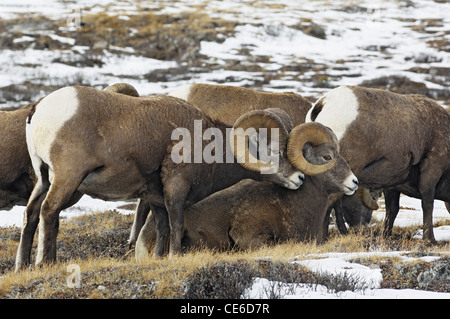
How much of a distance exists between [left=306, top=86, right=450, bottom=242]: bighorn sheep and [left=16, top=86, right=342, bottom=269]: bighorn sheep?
0.76m

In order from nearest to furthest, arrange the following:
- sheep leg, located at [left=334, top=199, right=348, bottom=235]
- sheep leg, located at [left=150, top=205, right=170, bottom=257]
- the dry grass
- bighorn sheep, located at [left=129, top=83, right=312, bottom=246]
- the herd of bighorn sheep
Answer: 1. the dry grass
2. the herd of bighorn sheep
3. sheep leg, located at [left=150, top=205, right=170, bottom=257]
4. sheep leg, located at [left=334, top=199, right=348, bottom=235]
5. bighorn sheep, located at [left=129, top=83, right=312, bottom=246]

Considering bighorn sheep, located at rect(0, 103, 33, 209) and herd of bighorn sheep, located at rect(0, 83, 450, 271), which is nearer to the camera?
herd of bighorn sheep, located at rect(0, 83, 450, 271)

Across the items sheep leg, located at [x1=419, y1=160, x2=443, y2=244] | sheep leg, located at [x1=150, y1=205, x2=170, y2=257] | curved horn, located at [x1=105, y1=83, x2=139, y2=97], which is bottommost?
sheep leg, located at [x1=150, y1=205, x2=170, y2=257]

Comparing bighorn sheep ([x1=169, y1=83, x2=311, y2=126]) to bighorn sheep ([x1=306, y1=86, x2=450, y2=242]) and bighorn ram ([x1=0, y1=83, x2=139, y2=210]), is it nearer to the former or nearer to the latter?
bighorn sheep ([x1=306, y1=86, x2=450, y2=242])

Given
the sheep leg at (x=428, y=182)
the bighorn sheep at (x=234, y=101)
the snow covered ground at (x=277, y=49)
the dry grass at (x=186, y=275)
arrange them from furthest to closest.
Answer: the snow covered ground at (x=277, y=49) → the bighorn sheep at (x=234, y=101) → the sheep leg at (x=428, y=182) → the dry grass at (x=186, y=275)

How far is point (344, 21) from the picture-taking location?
6250 cm

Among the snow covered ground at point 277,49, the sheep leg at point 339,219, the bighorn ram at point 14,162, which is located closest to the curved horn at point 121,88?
the bighorn ram at point 14,162

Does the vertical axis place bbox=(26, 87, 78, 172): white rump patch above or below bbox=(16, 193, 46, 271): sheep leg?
above

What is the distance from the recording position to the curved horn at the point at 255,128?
30.7 feet

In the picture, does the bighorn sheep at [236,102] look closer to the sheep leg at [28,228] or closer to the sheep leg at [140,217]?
the sheep leg at [140,217]

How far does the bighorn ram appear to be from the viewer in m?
9.60

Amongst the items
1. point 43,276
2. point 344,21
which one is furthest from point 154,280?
point 344,21

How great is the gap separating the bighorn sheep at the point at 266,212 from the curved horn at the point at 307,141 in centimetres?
3

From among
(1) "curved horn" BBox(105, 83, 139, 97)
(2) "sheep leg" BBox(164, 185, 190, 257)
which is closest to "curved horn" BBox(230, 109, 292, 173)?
(2) "sheep leg" BBox(164, 185, 190, 257)
